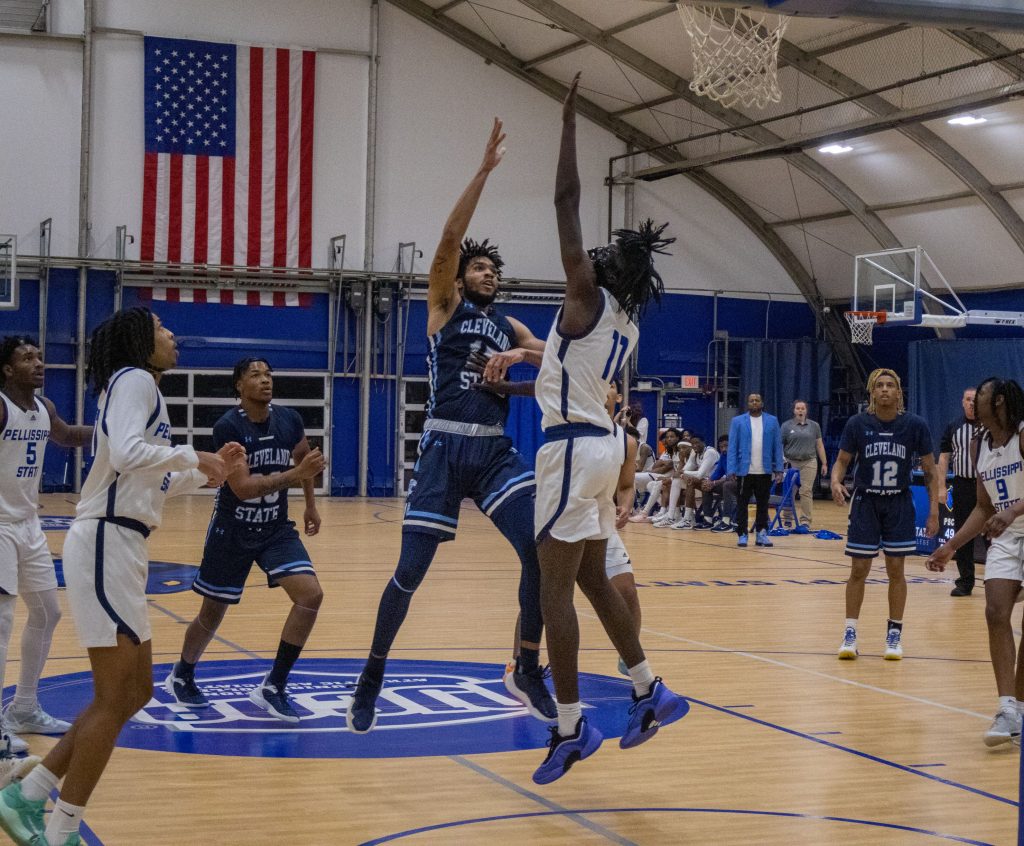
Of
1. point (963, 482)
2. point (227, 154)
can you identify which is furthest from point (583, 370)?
point (227, 154)

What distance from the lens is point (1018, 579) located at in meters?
6.27

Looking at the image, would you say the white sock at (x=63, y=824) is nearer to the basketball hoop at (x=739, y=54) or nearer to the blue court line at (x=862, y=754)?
the blue court line at (x=862, y=754)

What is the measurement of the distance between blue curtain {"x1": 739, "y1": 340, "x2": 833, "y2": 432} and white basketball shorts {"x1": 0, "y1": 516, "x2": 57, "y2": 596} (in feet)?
73.4

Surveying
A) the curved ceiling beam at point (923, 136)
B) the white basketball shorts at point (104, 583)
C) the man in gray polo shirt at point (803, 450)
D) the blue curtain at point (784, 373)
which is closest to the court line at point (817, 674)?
the white basketball shorts at point (104, 583)

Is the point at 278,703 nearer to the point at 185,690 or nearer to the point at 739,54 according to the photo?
the point at 185,690

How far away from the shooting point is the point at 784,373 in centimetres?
2698

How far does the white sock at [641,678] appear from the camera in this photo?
5.08m

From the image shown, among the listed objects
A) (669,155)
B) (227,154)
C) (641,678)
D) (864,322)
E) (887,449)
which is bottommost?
(641,678)

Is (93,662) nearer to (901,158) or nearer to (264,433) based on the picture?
(264,433)

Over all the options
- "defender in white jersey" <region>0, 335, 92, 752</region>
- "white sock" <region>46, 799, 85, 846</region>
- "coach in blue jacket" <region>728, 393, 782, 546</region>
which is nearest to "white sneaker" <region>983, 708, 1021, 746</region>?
"white sock" <region>46, 799, 85, 846</region>

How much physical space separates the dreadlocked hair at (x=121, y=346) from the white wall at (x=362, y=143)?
19.4 meters

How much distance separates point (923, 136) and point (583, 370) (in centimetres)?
A: 1858

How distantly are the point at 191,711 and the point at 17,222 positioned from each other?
17935mm

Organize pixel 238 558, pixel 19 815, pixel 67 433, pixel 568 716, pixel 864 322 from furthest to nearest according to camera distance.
→ pixel 864 322, pixel 238 558, pixel 67 433, pixel 568 716, pixel 19 815
